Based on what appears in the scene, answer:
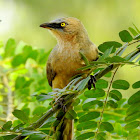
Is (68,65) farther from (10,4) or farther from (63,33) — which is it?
(10,4)

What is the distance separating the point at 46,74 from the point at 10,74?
515mm

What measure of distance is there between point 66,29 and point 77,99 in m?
1.45

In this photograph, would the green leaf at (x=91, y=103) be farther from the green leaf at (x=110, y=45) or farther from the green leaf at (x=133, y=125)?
the green leaf at (x=110, y=45)

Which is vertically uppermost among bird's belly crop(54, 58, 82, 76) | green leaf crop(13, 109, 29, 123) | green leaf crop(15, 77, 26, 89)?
green leaf crop(15, 77, 26, 89)

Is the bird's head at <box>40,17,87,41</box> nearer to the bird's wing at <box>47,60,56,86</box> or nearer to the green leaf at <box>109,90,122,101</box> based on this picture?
the bird's wing at <box>47,60,56,86</box>

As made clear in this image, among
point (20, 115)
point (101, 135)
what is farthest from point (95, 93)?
point (20, 115)

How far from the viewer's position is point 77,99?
8.18 ft

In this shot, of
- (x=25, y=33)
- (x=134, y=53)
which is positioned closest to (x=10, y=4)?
(x=25, y=33)

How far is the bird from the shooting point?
3393 millimetres

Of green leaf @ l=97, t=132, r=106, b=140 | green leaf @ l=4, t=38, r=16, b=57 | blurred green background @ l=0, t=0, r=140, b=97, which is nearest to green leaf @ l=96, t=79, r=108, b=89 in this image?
green leaf @ l=97, t=132, r=106, b=140

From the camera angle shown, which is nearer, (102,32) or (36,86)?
(36,86)

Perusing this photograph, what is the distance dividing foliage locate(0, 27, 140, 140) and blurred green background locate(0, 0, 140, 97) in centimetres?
598

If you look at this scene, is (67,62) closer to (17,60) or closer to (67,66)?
(67,66)

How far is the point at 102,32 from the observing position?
1130 centimetres
